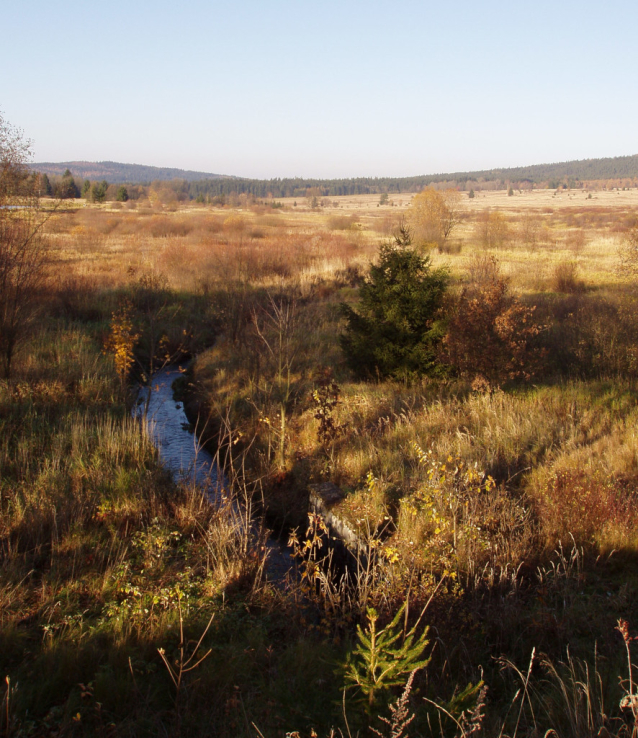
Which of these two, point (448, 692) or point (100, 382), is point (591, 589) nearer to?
point (448, 692)

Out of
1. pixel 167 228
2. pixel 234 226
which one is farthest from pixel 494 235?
pixel 167 228

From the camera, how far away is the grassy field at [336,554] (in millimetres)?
3166

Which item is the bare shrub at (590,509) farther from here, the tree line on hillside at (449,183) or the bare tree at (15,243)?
the tree line on hillside at (449,183)

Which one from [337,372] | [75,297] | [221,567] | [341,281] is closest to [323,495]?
[221,567]

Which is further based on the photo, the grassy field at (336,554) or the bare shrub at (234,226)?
the bare shrub at (234,226)

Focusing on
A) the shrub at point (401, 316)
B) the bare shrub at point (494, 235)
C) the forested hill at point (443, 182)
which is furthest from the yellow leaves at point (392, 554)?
the forested hill at point (443, 182)

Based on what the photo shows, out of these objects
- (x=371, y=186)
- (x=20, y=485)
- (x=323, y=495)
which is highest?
(x=371, y=186)

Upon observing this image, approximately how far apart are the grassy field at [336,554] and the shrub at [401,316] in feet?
1.37

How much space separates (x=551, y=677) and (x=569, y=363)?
7.93m

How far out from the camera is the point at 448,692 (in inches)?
132

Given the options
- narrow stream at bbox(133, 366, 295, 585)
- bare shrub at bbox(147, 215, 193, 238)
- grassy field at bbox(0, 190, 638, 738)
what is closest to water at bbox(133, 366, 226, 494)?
narrow stream at bbox(133, 366, 295, 585)

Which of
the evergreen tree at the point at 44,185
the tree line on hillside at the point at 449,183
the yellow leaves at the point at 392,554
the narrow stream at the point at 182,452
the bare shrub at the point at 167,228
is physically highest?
the tree line on hillside at the point at 449,183

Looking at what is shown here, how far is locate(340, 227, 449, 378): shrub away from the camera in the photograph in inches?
370

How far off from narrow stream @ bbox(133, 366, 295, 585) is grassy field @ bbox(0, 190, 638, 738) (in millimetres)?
291
